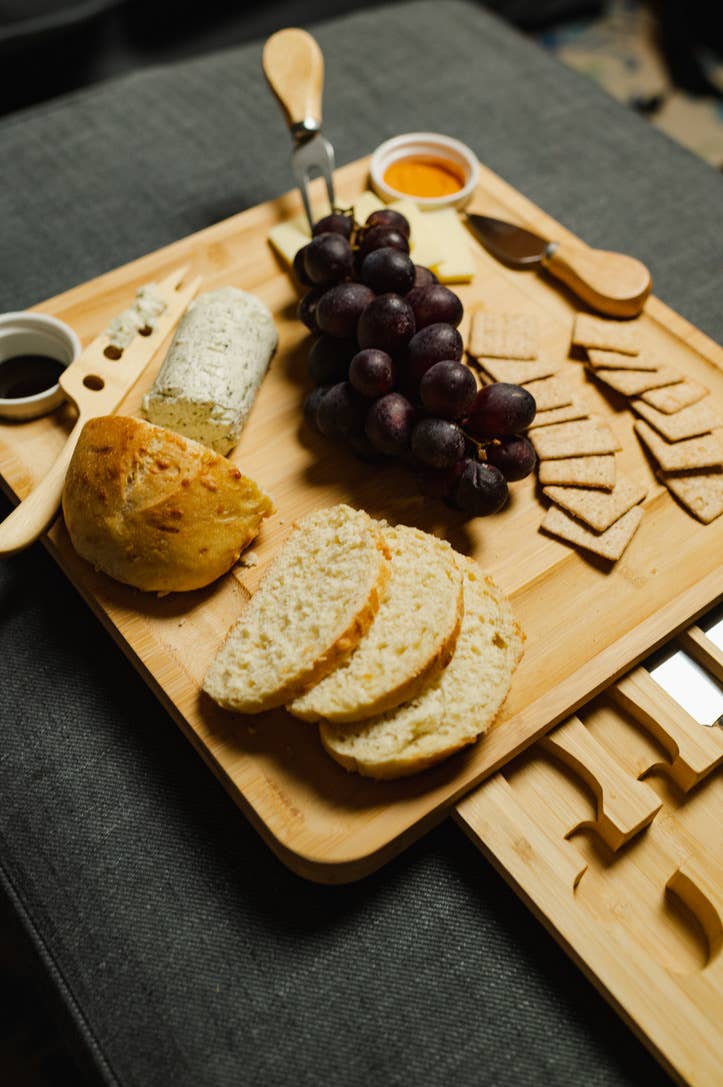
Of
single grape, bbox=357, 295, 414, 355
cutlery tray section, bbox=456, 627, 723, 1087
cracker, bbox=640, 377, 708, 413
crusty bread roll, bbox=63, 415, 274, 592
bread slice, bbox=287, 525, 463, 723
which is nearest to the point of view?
cutlery tray section, bbox=456, 627, 723, 1087

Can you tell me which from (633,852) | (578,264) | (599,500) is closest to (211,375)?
(599,500)

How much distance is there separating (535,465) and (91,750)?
3.23 ft

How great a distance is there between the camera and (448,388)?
1444 millimetres

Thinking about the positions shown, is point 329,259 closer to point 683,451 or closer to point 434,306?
point 434,306

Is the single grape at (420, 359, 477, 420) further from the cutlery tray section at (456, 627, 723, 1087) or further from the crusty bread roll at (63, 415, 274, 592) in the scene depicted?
the cutlery tray section at (456, 627, 723, 1087)

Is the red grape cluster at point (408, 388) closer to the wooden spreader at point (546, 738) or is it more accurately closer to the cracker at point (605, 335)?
the wooden spreader at point (546, 738)

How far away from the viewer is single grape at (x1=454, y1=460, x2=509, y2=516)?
1.47 metres

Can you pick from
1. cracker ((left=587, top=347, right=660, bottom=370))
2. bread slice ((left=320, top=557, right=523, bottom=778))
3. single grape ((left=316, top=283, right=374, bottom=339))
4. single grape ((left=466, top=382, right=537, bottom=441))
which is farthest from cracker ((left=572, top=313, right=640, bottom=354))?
bread slice ((left=320, top=557, right=523, bottom=778))

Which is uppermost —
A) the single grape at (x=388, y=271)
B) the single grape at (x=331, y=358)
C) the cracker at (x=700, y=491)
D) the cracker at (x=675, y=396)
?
the single grape at (x=388, y=271)

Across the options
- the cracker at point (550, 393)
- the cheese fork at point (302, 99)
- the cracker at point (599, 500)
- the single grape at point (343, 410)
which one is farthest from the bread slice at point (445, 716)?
the cheese fork at point (302, 99)

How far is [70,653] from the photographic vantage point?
1567mm

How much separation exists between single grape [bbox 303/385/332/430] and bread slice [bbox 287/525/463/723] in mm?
423

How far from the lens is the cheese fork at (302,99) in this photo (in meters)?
1.96

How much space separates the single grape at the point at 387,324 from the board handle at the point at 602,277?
561 millimetres
